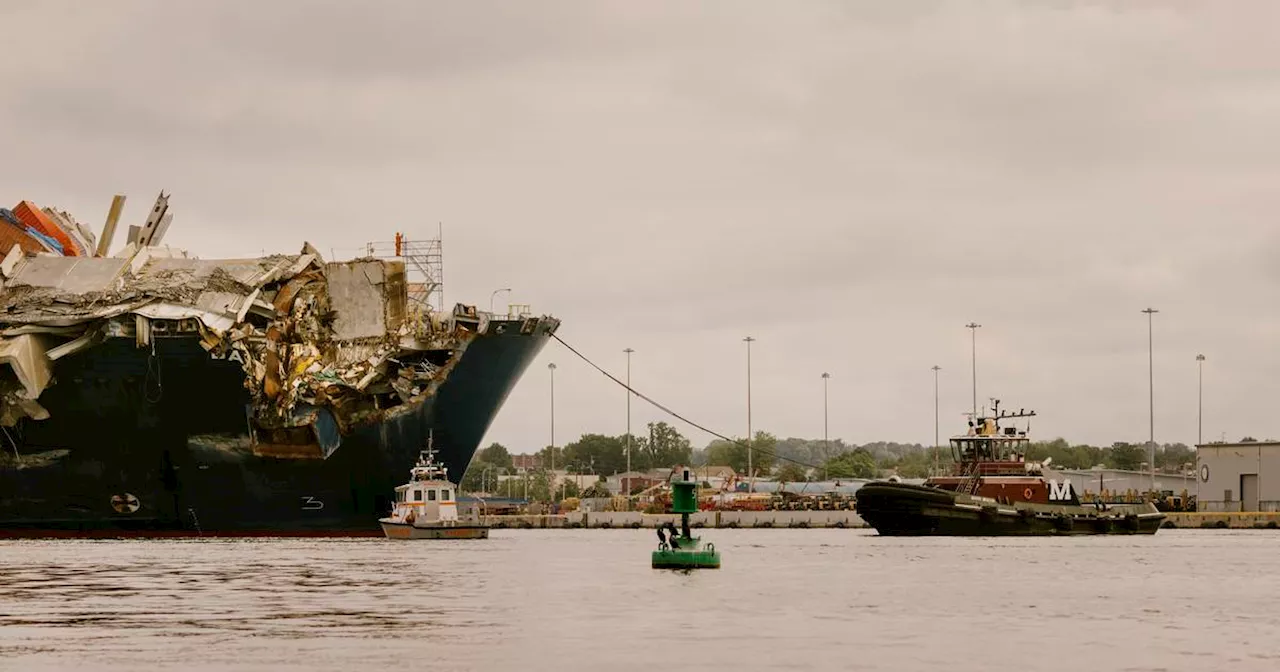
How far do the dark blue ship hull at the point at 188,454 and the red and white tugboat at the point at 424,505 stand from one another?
199 centimetres

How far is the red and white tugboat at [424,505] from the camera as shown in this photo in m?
80.8

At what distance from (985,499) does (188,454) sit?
3846cm

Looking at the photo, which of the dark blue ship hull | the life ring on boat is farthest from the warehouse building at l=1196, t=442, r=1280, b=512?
the life ring on boat

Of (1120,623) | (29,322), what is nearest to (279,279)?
(29,322)

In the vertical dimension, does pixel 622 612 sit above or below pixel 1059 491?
below

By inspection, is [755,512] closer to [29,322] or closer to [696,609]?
[29,322]

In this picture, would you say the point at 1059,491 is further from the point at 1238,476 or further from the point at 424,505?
the point at 1238,476

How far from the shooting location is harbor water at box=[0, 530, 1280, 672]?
3078cm

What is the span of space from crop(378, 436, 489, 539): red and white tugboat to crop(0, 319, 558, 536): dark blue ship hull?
6.52 feet

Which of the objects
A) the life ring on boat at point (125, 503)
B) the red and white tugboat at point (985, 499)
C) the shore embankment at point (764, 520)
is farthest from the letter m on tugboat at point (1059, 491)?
the life ring on boat at point (125, 503)

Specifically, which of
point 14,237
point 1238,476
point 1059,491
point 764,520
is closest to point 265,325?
point 14,237

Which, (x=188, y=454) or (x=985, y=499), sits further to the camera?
(x=985, y=499)

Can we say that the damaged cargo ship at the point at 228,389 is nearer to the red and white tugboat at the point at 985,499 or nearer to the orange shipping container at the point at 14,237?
the orange shipping container at the point at 14,237

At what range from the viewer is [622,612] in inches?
1602
